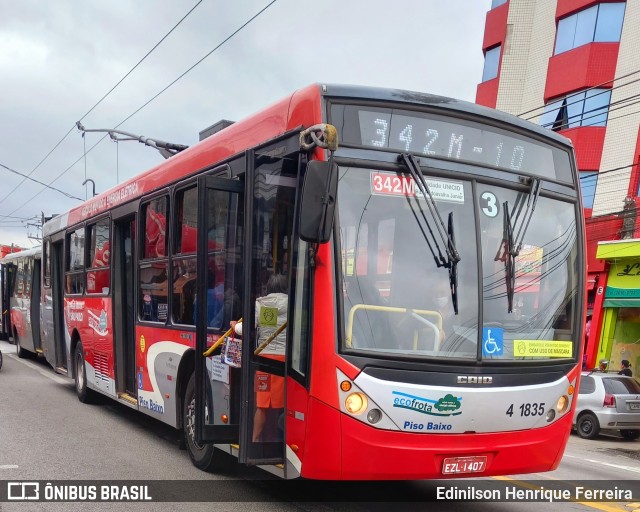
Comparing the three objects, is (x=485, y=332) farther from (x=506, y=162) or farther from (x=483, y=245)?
(x=506, y=162)

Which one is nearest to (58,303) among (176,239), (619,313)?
(176,239)

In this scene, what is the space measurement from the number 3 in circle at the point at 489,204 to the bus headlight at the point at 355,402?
1720mm

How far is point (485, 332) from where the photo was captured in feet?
16.2

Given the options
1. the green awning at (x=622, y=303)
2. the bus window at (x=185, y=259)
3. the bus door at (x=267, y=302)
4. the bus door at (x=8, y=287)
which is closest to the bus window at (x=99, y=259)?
the bus window at (x=185, y=259)

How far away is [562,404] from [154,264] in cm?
473

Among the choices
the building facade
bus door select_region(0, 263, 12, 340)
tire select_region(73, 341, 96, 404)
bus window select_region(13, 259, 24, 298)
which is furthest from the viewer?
the building facade

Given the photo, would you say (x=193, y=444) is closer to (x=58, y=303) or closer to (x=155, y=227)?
(x=155, y=227)

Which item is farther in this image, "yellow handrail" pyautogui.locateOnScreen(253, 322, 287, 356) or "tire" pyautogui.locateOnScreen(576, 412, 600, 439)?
"tire" pyautogui.locateOnScreen(576, 412, 600, 439)

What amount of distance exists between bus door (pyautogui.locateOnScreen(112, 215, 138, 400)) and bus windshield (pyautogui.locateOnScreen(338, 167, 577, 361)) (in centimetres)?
515

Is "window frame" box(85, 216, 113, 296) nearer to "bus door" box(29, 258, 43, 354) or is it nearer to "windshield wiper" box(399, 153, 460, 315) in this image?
"windshield wiper" box(399, 153, 460, 315)

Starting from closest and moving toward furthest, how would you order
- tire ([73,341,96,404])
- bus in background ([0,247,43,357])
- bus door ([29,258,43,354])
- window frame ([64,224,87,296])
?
window frame ([64,224,87,296]), tire ([73,341,96,404]), bus door ([29,258,43,354]), bus in background ([0,247,43,357])

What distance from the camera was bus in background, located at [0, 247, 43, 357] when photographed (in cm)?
1688

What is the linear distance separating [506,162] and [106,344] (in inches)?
263


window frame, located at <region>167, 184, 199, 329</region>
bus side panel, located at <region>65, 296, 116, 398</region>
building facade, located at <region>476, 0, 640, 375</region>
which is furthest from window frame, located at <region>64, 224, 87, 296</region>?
building facade, located at <region>476, 0, 640, 375</region>
